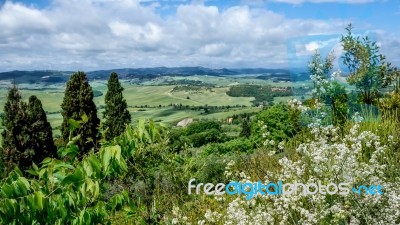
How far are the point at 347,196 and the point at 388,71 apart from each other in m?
6.55

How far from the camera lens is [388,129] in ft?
21.6

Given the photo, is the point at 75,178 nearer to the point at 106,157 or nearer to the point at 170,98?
the point at 106,157

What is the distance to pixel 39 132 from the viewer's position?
1802 centimetres

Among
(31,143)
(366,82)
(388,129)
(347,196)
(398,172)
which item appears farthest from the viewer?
(31,143)

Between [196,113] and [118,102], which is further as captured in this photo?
[196,113]

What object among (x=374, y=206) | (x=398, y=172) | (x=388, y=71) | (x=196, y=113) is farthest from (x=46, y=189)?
(x=196, y=113)

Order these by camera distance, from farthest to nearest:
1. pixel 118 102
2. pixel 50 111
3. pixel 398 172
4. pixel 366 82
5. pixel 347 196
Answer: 1. pixel 50 111
2. pixel 118 102
3. pixel 366 82
4. pixel 398 172
5. pixel 347 196

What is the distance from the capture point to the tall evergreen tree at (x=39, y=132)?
1767cm

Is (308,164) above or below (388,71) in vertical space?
below

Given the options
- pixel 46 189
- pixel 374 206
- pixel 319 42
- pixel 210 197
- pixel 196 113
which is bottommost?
pixel 196 113

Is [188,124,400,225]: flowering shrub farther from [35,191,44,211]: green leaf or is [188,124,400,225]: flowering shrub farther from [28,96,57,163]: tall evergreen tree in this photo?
[28,96,57,163]: tall evergreen tree

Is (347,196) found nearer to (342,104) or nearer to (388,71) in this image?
(342,104)

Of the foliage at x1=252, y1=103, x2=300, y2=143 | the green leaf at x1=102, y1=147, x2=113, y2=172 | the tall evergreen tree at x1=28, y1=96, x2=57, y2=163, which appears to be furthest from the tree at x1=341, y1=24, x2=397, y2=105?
the tall evergreen tree at x1=28, y1=96, x2=57, y2=163

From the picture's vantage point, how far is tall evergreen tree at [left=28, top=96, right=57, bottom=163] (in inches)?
696
